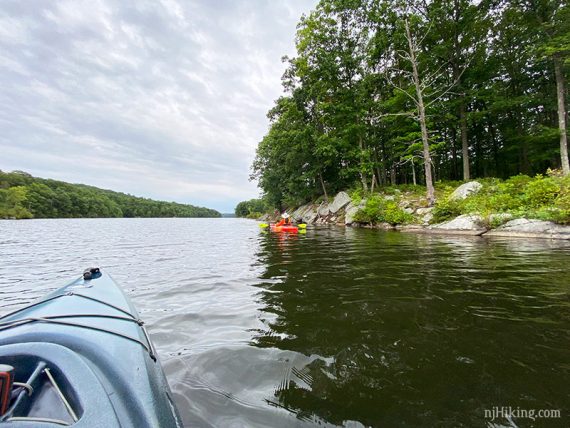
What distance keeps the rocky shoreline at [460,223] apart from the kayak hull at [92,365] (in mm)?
12423

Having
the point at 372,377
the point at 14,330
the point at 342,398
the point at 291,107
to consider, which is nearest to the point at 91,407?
the point at 14,330

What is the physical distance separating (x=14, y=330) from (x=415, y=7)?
25.0 metres

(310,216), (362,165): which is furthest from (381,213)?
(310,216)

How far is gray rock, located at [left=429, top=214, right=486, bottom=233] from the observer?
11352 mm

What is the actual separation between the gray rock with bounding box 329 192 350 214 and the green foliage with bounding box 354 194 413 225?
3972 millimetres

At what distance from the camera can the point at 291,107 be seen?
25906mm

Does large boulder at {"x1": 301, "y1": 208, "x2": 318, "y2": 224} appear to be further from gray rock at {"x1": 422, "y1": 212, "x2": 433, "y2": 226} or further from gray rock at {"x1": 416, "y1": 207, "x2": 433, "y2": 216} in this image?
gray rock at {"x1": 422, "y1": 212, "x2": 433, "y2": 226}

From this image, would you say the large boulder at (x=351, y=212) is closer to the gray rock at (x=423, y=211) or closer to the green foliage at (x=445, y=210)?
the gray rock at (x=423, y=211)

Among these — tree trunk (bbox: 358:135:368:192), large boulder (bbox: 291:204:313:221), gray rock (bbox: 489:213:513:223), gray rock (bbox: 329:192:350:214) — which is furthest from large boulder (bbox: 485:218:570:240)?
large boulder (bbox: 291:204:313:221)

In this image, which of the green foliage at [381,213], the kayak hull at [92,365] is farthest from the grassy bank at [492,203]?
the kayak hull at [92,365]

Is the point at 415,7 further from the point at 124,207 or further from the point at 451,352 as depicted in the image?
the point at 124,207

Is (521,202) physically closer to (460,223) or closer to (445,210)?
(460,223)

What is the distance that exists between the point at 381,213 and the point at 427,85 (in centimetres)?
879

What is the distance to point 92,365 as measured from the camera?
1.46m
